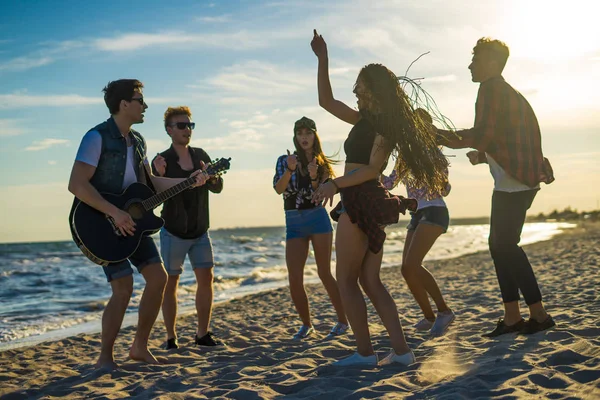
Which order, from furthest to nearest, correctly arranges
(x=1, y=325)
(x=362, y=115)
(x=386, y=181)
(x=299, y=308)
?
(x=1, y=325)
(x=299, y=308)
(x=386, y=181)
(x=362, y=115)

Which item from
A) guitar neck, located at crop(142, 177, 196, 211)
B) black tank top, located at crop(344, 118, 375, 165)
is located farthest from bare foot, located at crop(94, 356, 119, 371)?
black tank top, located at crop(344, 118, 375, 165)

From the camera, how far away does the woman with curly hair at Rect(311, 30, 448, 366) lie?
12.9 feet

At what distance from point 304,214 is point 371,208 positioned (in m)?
1.88

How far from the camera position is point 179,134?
226 inches

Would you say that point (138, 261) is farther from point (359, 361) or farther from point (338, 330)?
point (338, 330)

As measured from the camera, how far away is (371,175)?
12.9 ft

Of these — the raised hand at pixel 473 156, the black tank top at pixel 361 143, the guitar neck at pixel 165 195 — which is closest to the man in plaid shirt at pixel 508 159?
the raised hand at pixel 473 156

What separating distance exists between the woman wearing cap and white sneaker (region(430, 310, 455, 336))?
0.90m

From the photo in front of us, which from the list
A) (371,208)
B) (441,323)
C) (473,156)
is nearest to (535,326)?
(441,323)

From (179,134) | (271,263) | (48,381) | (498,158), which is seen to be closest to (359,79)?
(498,158)

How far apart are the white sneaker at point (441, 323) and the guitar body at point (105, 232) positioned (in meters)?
2.67

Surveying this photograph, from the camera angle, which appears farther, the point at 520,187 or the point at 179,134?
the point at 179,134

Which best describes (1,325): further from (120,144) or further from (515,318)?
(515,318)

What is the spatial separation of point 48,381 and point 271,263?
16320 mm
